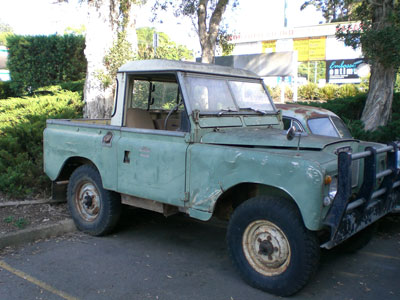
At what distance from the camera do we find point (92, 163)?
5.48 meters

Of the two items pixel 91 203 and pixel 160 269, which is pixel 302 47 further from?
pixel 160 269

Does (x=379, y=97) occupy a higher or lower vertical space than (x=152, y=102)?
higher

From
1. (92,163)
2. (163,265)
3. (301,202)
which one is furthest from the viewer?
(92,163)

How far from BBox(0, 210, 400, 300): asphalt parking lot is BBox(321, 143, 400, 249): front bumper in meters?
0.66

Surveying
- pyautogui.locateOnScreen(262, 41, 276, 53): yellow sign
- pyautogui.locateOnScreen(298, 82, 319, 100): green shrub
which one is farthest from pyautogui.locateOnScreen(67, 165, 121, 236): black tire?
A: pyautogui.locateOnScreen(262, 41, 276, 53): yellow sign

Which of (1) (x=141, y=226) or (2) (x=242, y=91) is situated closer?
(2) (x=242, y=91)

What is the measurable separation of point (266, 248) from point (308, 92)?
65.7 ft

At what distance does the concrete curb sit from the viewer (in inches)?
196

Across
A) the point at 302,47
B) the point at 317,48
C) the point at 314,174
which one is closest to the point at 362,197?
the point at 314,174

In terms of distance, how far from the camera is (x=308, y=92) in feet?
74.2

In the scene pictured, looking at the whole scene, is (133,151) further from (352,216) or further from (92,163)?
(352,216)

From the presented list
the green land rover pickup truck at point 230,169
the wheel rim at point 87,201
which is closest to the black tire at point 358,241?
the green land rover pickup truck at point 230,169

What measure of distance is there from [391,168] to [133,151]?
2.78 m

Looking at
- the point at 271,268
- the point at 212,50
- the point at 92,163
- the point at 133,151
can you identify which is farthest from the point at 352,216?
the point at 212,50
